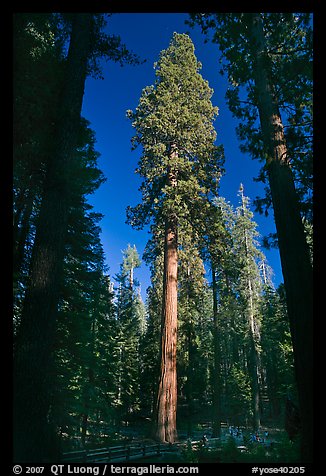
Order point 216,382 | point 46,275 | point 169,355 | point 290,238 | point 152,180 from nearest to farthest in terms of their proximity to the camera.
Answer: point 290,238 < point 46,275 < point 169,355 < point 152,180 < point 216,382

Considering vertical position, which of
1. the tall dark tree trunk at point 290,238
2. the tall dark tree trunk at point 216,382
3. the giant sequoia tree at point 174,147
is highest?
the giant sequoia tree at point 174,147

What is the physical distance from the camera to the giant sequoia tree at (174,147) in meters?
12.4

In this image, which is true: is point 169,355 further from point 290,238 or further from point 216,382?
point 216,382

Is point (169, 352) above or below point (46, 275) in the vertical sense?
below

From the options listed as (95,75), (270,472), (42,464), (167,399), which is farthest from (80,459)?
(95,75)

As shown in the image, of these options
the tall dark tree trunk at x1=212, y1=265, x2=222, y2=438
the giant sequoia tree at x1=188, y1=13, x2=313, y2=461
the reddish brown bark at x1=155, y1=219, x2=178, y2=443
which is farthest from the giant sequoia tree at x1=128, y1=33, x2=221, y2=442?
the tall dark tree trunk at x1=212, y1=265, x2=222, y2=438

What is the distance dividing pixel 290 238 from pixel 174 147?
9.69 meters

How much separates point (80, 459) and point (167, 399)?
3089 mm

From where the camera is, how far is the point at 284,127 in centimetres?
634

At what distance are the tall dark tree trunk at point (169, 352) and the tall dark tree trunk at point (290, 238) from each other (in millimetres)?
6639

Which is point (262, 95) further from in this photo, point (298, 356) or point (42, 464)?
point (42, 464)

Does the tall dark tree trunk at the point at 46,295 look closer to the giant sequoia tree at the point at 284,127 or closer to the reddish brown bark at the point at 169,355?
the giant sequoia tree at the point at 284,127

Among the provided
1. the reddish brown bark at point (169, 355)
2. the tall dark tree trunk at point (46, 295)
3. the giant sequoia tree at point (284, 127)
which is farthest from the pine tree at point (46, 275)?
the reddish brown bark at point (169, 355)

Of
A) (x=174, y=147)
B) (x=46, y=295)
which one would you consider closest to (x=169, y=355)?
(x=46, y=295)
